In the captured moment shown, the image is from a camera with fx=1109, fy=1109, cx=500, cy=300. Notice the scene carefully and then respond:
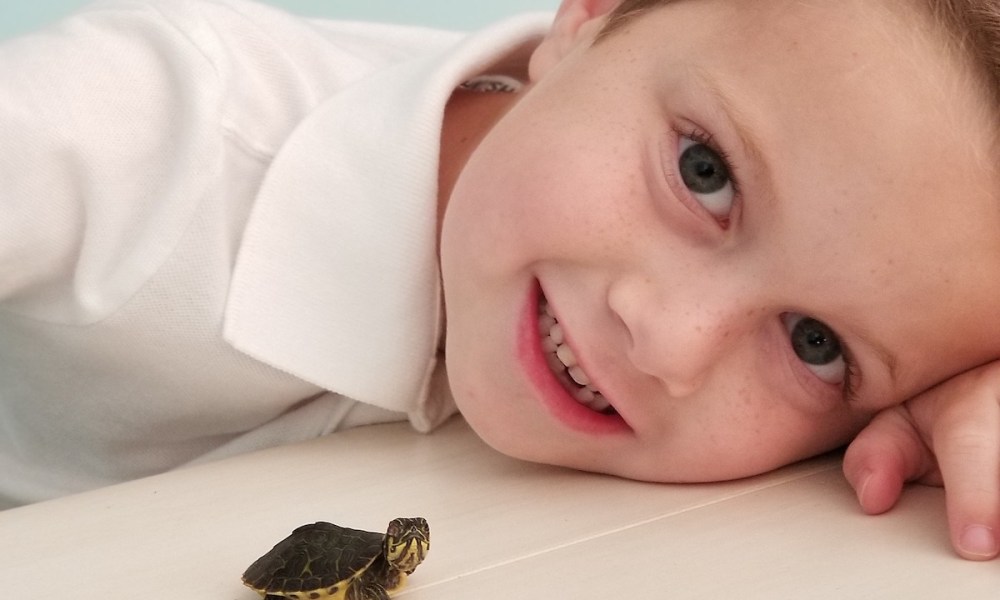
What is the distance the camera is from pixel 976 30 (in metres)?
0.64

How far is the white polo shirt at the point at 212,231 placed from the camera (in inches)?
32.4

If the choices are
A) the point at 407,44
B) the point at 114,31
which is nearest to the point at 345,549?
the point at 114,31

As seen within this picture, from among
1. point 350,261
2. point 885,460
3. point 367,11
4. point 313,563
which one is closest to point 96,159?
point 350,261

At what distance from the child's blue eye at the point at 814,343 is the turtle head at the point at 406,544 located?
0.29 metres

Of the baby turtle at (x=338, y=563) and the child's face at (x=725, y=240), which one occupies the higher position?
the child's face at (x=725, y=240)

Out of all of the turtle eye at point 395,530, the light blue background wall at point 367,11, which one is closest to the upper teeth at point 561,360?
the turtle eye at point 395,530

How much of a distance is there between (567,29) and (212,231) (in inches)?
12.4

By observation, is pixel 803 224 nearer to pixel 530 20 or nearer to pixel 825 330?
pixel 825 330

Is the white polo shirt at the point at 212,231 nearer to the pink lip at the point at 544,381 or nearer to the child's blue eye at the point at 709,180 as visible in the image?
the pink lip at the point at 544,381

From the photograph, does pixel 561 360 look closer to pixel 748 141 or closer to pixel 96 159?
pixel 748 141

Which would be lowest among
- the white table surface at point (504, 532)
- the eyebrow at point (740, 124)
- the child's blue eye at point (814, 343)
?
the white table surface at point (504, 532)

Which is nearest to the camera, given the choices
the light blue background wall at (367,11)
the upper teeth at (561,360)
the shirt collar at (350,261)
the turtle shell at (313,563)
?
the turtle shell at (313,563)

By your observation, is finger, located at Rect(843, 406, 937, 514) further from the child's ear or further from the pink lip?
the child's ear

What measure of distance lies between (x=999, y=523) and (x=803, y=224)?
20 centimetres
